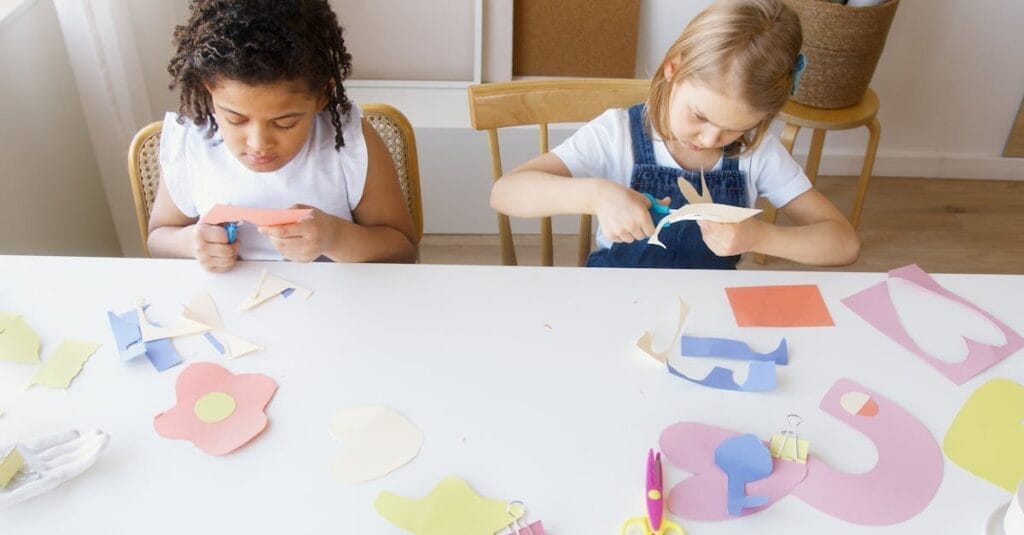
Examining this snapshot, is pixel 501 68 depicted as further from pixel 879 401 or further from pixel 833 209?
pixel 879 401

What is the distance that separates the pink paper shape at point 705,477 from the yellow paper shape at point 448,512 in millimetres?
152

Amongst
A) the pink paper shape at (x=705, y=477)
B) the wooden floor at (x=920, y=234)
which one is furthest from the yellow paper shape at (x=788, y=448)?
the wooden floor at (x=920, y=234)

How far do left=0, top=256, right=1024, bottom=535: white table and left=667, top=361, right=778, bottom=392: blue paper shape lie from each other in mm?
11

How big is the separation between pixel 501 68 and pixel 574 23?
9.3 inches

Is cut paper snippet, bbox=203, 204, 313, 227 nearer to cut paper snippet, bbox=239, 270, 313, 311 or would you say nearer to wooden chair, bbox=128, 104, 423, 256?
cut paper snippet, bbox=239, 270, 313, 311

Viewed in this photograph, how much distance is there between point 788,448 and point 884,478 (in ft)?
0.28

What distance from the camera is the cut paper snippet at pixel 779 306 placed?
0.92 metres

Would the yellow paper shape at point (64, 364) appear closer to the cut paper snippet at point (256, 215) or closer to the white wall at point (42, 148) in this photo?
the cut paper snippet at point (256, 215)

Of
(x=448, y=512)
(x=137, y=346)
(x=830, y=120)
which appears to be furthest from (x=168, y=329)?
(x=830, y=120)

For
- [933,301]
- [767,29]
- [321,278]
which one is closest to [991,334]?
[933,301]

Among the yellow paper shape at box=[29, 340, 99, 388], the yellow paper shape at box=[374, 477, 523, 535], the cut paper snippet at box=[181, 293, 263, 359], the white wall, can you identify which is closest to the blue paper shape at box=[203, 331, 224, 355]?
the cut paper snippet at box=[181, 293, 263, 359]

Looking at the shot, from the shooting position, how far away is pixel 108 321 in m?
0.90

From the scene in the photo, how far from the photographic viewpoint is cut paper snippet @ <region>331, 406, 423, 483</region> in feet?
2.41

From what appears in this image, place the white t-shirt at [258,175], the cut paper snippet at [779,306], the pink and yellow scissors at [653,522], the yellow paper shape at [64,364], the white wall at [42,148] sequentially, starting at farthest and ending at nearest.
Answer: the white wall at [42,148] → the white t-shirt at [258,175] → the cut paper snippet at [779,306] → the yellow paper shape at [64,364] → the pink and yellow scissors at [653,522]
